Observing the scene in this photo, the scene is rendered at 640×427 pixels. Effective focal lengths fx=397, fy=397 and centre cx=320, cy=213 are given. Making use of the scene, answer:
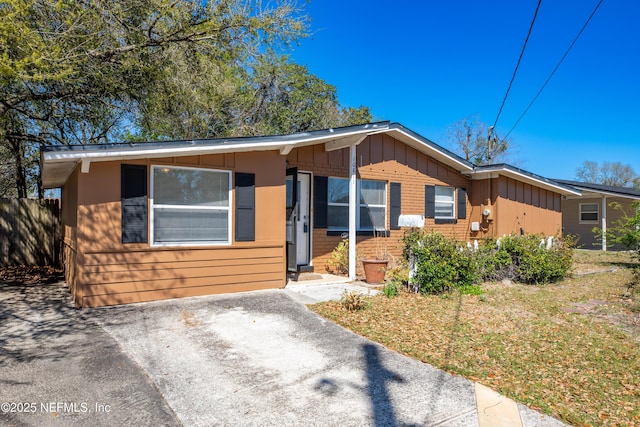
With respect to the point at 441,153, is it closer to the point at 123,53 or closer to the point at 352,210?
the point at 352,210

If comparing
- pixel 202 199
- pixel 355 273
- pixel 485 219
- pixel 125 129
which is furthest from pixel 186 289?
pixel 125 129

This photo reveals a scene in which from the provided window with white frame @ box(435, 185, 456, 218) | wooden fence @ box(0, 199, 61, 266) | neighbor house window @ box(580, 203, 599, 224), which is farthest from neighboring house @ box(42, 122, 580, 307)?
neighbor house window @ box(580, 203, 599, 224)


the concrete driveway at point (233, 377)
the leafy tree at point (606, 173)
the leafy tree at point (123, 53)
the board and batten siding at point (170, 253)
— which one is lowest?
the concrete driveway at point (233, 377)

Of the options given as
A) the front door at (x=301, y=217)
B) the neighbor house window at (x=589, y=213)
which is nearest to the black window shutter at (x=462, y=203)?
the front door at (x=301, y=217)

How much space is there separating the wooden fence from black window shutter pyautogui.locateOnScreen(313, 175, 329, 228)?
7.25 m

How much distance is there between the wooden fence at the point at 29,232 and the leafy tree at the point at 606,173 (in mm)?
48452

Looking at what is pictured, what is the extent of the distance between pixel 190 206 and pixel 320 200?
3.11 m

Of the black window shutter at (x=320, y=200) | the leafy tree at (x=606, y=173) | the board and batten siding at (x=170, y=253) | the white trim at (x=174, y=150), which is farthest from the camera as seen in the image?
the leafy tree at (x=606, y=173)

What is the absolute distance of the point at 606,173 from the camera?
142 feet

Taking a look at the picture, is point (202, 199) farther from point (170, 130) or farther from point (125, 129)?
point (125, 129)

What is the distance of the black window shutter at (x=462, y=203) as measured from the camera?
37.2ft

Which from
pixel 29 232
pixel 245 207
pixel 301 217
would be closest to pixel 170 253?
pixel 245 207

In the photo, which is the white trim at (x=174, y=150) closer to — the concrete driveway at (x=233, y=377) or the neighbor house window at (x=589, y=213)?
the concrete driveway at (x=233, y=377)

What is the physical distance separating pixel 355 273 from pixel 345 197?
178 cm
